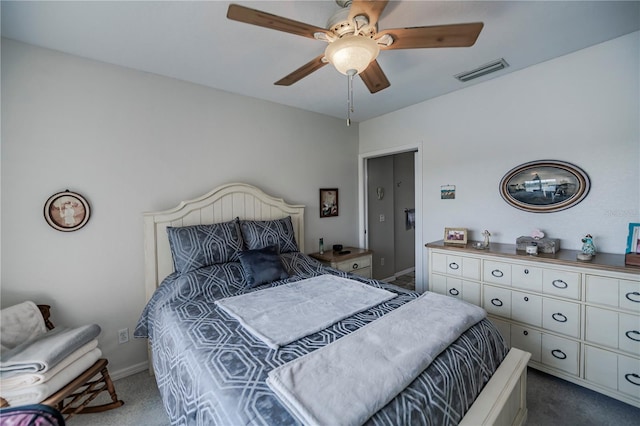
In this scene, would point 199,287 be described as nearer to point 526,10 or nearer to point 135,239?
point 135,239

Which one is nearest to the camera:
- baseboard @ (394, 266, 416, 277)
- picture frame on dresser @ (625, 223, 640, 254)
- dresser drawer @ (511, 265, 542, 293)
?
picture frame on dresser @ (625, 223, 640, 254)

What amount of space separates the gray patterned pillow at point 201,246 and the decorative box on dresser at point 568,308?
84.3 inches

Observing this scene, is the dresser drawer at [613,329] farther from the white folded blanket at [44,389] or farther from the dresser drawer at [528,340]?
the white folded blanket at [44,389]

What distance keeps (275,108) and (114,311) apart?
101 inches

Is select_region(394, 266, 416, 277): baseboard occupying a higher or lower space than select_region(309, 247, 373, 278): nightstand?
lower

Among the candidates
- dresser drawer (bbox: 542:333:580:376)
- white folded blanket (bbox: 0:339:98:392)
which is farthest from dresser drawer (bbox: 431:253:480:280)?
white folded blanket (bbox: 0:339:98:392)

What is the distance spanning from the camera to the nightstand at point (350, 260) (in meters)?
3.21

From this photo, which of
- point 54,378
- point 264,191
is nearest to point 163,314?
point 54,378

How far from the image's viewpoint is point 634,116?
2020 millimetres

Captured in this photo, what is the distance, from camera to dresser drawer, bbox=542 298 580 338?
1.97 m

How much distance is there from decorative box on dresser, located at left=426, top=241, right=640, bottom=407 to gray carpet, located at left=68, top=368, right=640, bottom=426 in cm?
10

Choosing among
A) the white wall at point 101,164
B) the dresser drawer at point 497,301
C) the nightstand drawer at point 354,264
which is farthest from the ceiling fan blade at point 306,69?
the dresser drawer at point 497,301

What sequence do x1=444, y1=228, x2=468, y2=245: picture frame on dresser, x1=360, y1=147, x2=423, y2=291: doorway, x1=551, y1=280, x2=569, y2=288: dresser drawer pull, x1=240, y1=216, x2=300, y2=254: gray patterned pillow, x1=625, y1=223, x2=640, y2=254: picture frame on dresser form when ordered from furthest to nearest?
x1=360, y1=147, x2=423, y2=291: doorway < x1=444, y1=228, x2=468, y2=245: picture frame on dresser < x1=240, y1=216, x2=300, y2=254: gray patterned pillow < x1=551, y1=280, x2=569, y2=288: dresser drawer pull < x1=625, y1=223, x2=640, y2=254: picture frame on dresser

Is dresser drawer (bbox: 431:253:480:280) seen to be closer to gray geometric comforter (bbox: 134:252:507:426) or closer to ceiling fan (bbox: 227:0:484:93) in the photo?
gray geometric comforter (bbox: 134:252:507:426)
